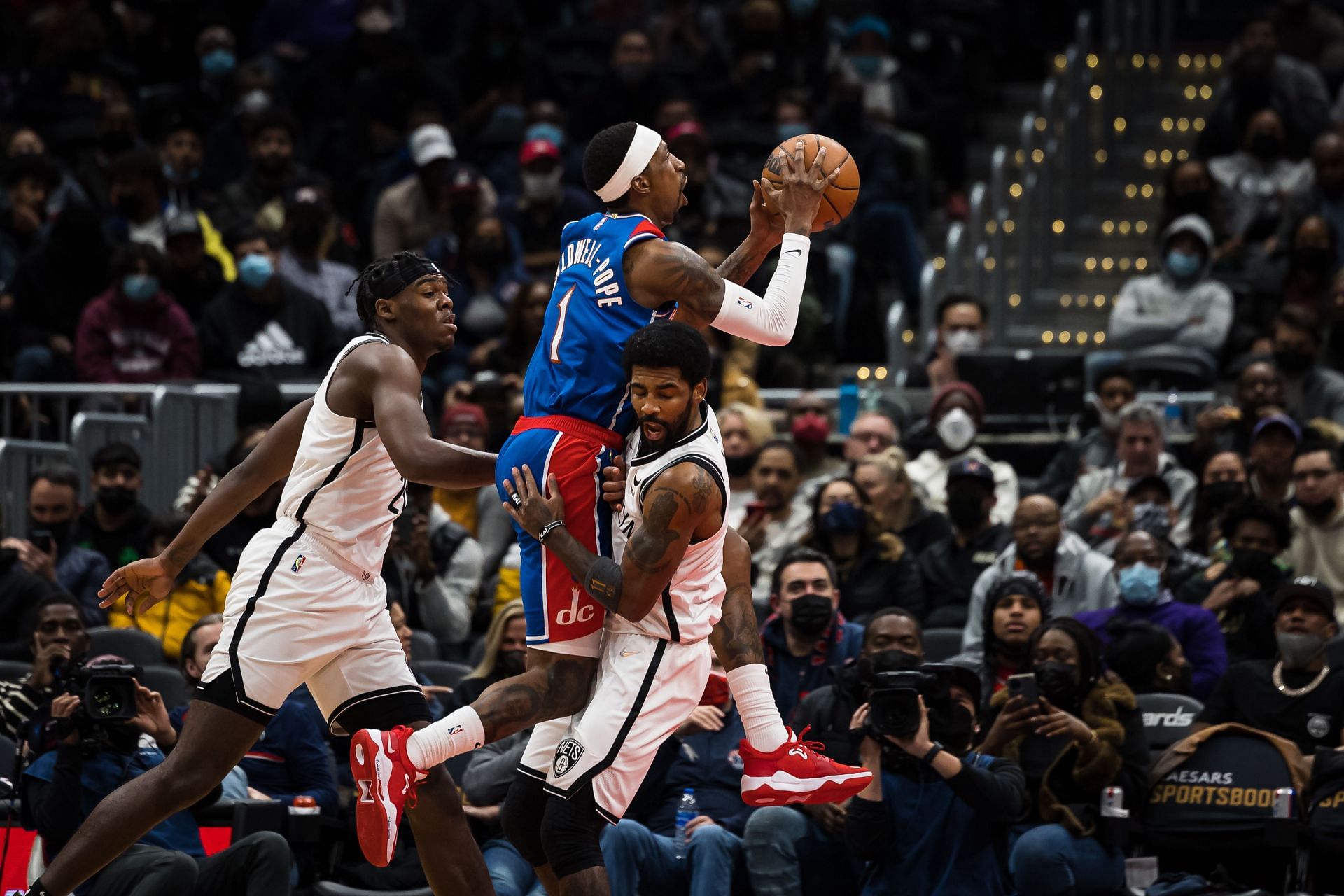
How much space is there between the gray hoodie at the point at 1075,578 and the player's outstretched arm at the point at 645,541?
4.23 m

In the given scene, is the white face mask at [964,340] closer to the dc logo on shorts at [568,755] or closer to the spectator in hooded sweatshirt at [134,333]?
the spectator in hooded sweatshirt at [134,333]

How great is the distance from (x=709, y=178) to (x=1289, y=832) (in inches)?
309

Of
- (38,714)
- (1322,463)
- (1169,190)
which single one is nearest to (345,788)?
(38,714)

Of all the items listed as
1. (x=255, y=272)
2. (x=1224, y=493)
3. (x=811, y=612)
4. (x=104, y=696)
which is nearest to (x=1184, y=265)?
(x=1224, y=493)

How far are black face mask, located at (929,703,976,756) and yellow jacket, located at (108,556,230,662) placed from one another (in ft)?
13.1

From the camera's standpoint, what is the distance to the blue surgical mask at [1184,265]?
13648 millimetres

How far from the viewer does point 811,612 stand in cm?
933

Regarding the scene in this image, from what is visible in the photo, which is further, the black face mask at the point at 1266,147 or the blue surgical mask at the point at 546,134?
the blue surgical mask at the point at 546,134

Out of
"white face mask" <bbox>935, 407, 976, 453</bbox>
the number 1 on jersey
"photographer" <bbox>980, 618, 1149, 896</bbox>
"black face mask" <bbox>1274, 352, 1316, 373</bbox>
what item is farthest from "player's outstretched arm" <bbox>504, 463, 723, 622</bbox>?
"black face mask" <bbox>1274, 352, 1316, 373</bbox>

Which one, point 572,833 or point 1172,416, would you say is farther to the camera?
point 1172,416

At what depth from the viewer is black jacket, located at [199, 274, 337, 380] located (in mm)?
13375

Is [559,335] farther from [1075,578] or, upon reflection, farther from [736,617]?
[1075,578]

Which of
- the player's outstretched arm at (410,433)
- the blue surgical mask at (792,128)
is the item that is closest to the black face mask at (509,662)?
the player's outstretched arm at (410,433)

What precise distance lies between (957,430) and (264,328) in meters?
4.58
